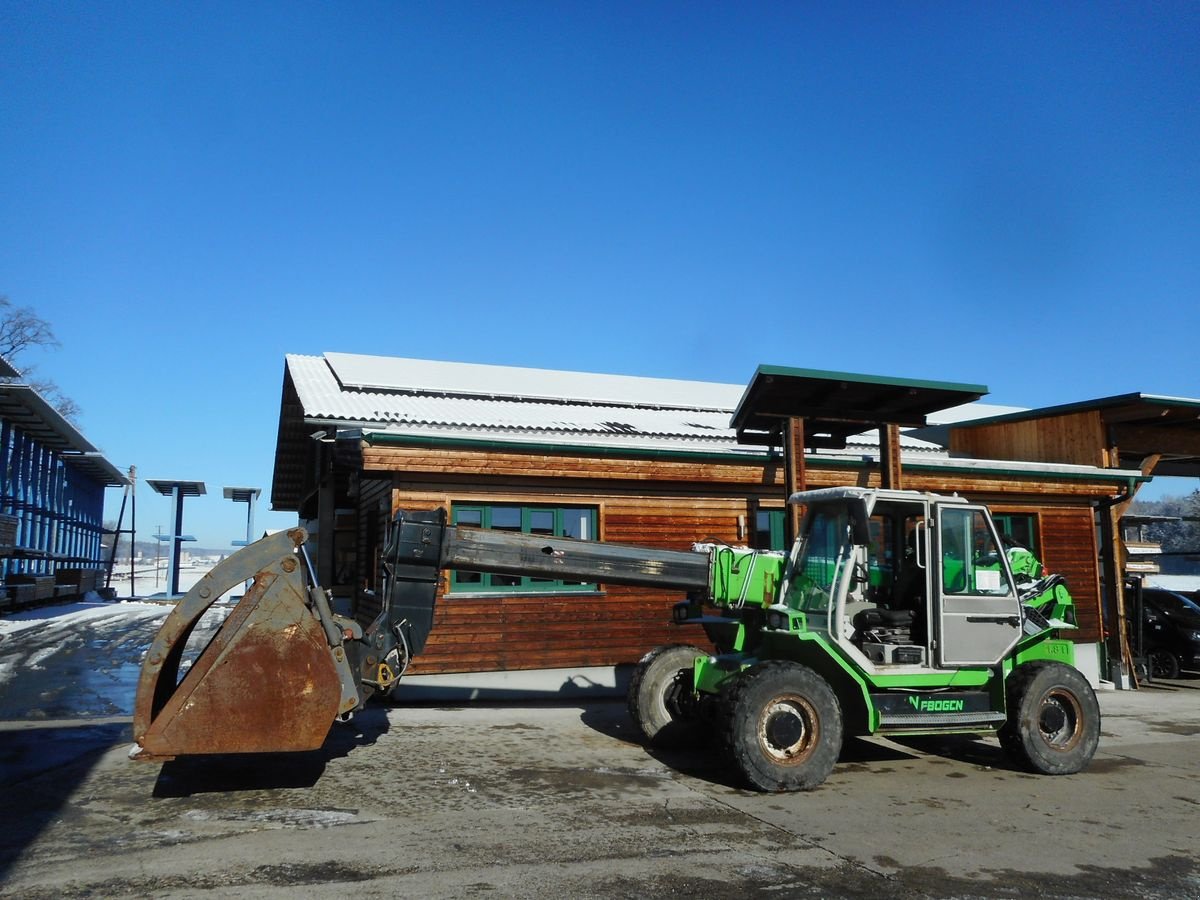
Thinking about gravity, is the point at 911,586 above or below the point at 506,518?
below

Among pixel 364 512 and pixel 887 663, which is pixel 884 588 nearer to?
pixel 887 663

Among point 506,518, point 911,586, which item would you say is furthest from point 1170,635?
point 506,518

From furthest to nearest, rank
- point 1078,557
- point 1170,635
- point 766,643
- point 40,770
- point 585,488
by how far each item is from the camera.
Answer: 1. point 1170,635
2. point 1078,557
3. point 585,488
4. point 766,643
5. point 40,770

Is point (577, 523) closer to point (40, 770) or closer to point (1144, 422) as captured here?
point (40, 770)

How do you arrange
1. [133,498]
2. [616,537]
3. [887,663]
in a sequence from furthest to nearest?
[133,498] → [616,537] → [887,663]

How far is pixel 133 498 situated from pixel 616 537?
46.8 meters

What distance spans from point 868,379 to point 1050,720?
5.52 meters

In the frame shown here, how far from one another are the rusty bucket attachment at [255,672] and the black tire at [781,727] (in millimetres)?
3021

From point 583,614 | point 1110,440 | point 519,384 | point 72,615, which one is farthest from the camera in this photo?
point 72,615

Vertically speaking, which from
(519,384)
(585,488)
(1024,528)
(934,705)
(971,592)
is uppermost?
(519,384)

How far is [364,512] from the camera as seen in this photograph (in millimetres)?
14336

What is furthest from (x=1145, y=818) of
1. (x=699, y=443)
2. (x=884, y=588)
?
(x=699, y=443)

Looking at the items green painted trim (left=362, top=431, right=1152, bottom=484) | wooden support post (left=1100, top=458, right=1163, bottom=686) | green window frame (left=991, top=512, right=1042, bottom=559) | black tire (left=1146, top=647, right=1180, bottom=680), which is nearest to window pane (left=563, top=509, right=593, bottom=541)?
green painted trim (left=362, top=431, right=1152, bottom=484)

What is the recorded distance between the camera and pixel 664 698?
A: 9164 millimetres
